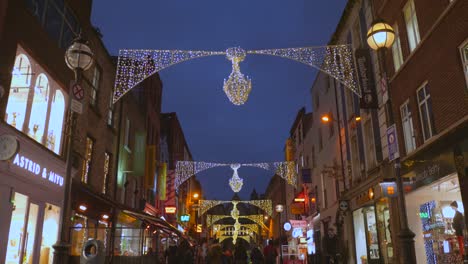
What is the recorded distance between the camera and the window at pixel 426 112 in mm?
13859

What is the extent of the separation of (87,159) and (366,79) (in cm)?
1303

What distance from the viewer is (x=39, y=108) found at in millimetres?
14844

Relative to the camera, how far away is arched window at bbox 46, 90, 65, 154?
15844 mm

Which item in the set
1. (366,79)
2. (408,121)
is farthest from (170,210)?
(408,121)

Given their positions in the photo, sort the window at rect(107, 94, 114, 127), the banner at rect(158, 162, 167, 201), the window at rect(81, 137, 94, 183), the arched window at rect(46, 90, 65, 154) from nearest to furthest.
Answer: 1. the arched window at rect(46, 90, 65, 154)
2. the window at rect(81, 137, 94, 183)
3. the window at rect(107, 94, 114, 127)
4. the banner at rect(158, 162, 167, 201)

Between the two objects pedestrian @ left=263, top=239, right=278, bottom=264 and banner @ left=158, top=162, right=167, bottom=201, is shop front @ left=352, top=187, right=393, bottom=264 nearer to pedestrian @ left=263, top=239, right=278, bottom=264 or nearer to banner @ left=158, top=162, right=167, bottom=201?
pedestrian @ left=263, top=239, right=278, bottom=264

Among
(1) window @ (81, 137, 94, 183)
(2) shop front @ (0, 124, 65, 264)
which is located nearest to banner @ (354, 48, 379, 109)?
(1) window @ (81, 137, 94, 183)

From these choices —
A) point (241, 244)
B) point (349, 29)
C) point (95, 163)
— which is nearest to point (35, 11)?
point (95, 163)

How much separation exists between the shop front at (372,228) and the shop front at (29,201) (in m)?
13.0

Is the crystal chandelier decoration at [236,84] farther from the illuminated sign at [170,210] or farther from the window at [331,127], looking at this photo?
the illuminated sign at [170,210]

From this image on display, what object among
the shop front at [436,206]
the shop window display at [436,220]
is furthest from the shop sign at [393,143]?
the shop window display at [436,220]

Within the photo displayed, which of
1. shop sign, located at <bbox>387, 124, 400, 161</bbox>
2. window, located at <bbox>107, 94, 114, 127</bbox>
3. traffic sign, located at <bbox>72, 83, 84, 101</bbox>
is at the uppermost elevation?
window, located at <bbox>107, 94, 114, 127</bbox>

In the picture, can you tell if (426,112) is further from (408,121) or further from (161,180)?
(161,180)

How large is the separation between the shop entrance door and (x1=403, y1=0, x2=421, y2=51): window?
14185mm
